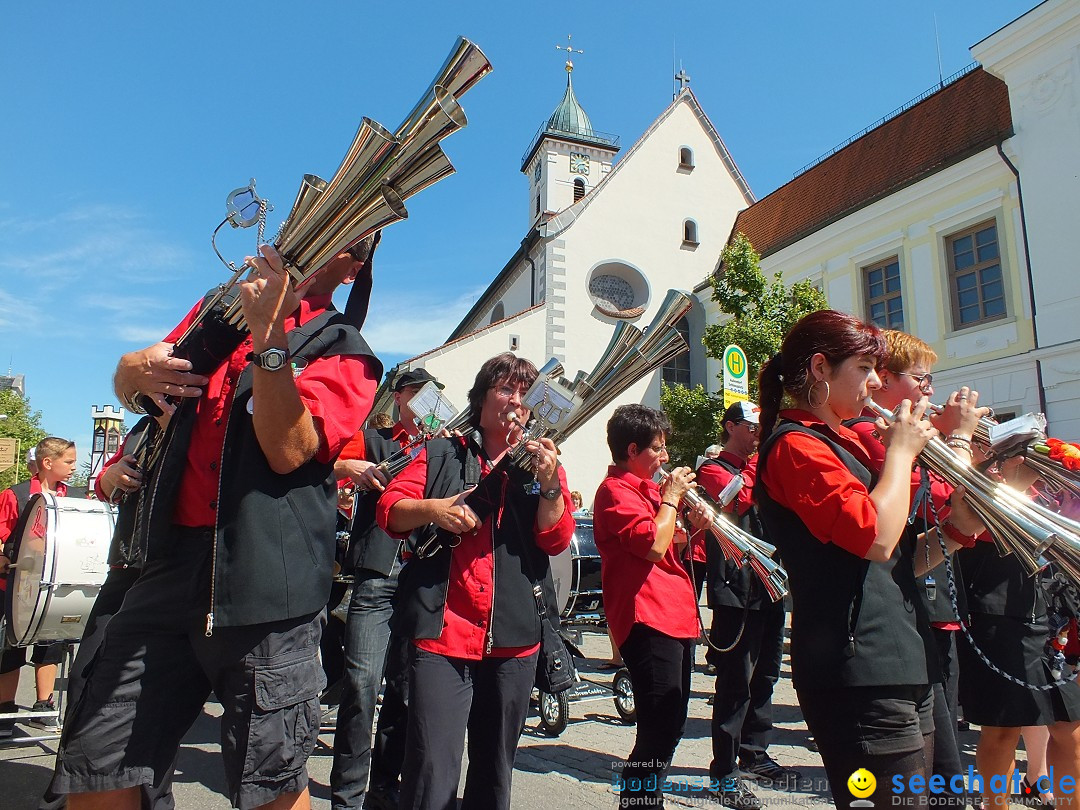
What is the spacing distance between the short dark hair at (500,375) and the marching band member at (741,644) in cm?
209

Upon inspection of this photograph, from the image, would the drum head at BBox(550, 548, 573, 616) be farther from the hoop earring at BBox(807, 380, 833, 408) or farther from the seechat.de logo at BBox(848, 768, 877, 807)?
the seechat.de logo at BBox(848, 768, 877, 807)

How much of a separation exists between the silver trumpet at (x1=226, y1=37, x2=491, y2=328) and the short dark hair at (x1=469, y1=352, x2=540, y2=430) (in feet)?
4.65

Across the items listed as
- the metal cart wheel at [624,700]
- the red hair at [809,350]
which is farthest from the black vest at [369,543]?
the metal cart wheel at [624,700]

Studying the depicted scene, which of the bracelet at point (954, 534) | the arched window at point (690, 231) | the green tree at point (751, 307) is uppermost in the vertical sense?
the arched window at point (690, 231)

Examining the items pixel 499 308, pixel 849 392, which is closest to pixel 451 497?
pixel 849 392

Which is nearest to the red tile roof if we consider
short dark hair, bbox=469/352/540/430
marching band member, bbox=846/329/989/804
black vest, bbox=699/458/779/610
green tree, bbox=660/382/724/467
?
green tree, bbox=660/382/724/467

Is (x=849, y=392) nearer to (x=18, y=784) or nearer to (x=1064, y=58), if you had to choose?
(x=18, y=784)

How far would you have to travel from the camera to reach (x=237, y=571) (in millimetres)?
1844

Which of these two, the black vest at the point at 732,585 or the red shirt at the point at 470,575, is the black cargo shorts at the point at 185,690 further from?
the black vest at the point at 732,585

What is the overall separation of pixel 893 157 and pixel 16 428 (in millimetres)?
51518

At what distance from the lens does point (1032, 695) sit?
3.19 metres

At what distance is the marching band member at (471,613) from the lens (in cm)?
253

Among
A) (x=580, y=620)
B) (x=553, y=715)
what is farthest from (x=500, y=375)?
(x=580, y=620)

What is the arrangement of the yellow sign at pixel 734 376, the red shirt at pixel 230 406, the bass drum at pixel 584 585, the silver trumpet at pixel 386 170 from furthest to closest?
1. the yellow sign at pixel 734 376
2. the bass drum at pixel 584 585
3. the red shirt at pixel 230 406
4. the silver trumpet at pixel 386 170
